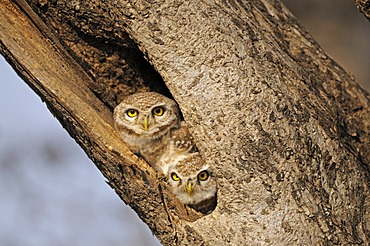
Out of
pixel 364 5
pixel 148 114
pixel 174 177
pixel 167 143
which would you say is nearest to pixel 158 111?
pixel 148 114

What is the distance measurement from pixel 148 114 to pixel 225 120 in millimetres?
878

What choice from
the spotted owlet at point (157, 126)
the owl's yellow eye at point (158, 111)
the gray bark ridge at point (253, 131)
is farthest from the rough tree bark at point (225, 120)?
the owl's yellow eye at point (158, 111)

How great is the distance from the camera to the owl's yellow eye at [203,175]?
4.05m

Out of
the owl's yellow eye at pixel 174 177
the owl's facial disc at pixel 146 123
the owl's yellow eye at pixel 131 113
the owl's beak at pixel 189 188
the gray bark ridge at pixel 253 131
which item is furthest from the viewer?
the owl's facial disc at pixel 146 123

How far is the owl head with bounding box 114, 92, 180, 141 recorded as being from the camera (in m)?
4.17

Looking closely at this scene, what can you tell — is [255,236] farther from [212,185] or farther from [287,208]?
[212,185]

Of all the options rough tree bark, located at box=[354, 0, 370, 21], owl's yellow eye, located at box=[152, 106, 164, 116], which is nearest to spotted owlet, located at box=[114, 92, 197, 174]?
owl's yellow eye, located at box=[152, 106, 164, 116]

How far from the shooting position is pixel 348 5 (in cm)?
894

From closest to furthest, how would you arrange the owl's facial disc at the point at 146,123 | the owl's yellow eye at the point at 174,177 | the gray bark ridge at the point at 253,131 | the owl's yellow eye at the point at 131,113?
the gray bark ridge at the point at 253,131, the owl's yellow eye at the point at 174,177, the owl's yellow eye at the point at 131,113, the owl's facial disc at the point at 146,123

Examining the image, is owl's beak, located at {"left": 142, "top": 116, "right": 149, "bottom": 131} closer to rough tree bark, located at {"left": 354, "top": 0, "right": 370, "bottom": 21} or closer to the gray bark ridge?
the gray bark ridge

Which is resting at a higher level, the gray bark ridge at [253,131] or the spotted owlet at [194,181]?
the gray bark ridge at [253,131]

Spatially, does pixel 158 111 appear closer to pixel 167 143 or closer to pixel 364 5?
pixel 167 143

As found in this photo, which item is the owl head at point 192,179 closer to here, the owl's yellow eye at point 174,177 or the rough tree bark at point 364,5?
the owl's yellow eye at point 174,177

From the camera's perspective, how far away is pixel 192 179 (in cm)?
405
